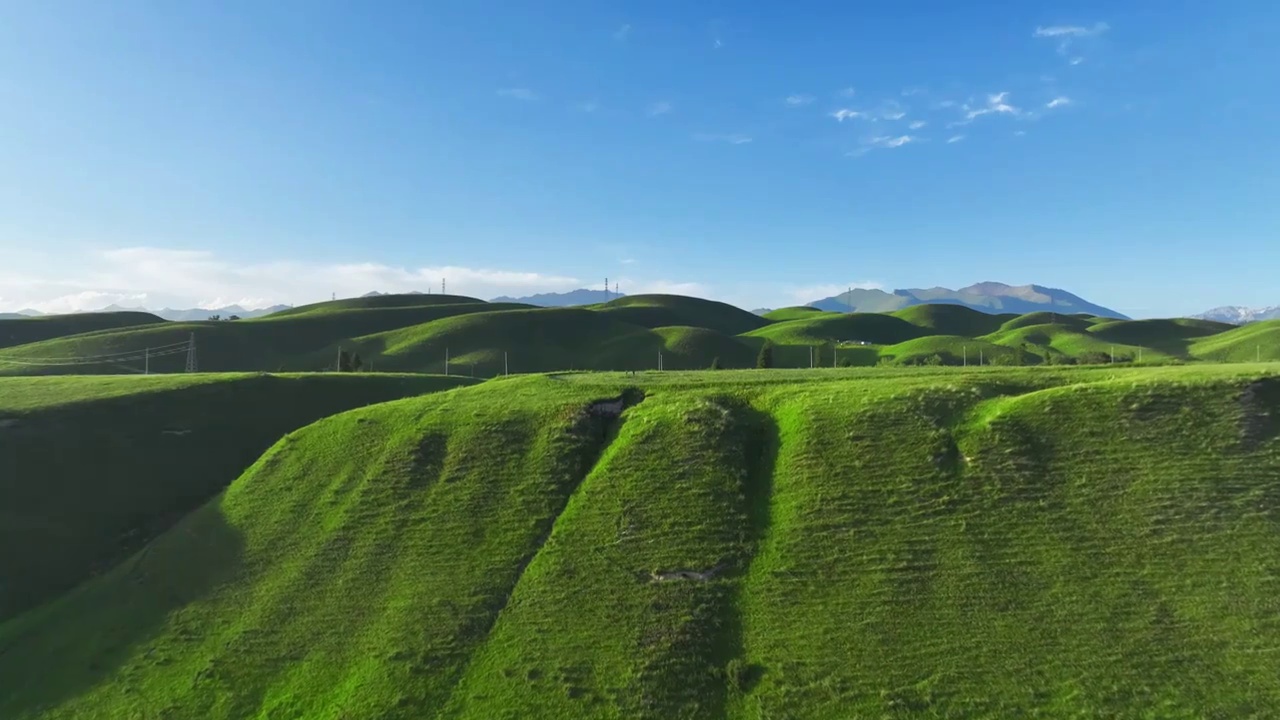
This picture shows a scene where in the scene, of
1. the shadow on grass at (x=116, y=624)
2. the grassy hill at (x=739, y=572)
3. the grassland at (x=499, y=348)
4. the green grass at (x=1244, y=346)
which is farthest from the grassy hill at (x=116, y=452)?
the green grass at (x=1244, y=346)

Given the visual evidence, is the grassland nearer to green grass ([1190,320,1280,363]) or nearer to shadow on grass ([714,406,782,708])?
green grass ([1190,320,1280,363])

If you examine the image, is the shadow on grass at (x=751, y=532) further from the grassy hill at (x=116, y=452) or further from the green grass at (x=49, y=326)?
the green grass at (x=49, y=326)

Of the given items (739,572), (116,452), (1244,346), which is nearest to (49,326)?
(116,452)

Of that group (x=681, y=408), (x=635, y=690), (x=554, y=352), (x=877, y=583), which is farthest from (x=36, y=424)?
(x=554, y=352)

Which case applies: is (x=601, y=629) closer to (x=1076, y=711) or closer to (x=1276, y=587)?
(x=1076, y=711)

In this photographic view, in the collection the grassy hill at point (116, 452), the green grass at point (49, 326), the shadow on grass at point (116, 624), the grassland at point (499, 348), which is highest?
the green grass at point (49, 326)

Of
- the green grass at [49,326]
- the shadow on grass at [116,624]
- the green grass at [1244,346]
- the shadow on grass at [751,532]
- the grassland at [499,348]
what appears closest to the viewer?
the shadow on grass at [751,532]
